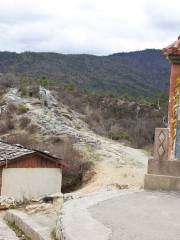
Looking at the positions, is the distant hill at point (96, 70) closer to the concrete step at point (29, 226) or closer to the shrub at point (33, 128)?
the shrub at point (33, 128)

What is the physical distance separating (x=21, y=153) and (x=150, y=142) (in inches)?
920

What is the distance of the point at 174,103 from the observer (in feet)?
39.2

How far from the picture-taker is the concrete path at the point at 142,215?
274 inches

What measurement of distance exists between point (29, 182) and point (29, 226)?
14.9 m

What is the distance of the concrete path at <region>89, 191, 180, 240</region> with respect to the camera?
6957 millimetres

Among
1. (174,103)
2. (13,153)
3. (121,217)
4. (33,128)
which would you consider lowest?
(13,153)

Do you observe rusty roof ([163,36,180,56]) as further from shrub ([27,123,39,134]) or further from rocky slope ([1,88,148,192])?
shrub ([27,123,39,134])

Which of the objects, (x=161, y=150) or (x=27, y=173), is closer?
(x=161, y=150)

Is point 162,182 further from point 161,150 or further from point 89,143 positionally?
point 89,143

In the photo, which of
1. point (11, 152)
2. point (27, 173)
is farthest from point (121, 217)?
point (11, 152)

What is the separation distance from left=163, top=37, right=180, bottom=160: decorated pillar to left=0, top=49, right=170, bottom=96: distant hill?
237ft

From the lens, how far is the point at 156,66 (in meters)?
107

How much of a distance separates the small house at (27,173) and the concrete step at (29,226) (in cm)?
1203

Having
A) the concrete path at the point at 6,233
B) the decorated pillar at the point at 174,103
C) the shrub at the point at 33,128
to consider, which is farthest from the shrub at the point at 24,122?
the concrete path at the point at 6,233
